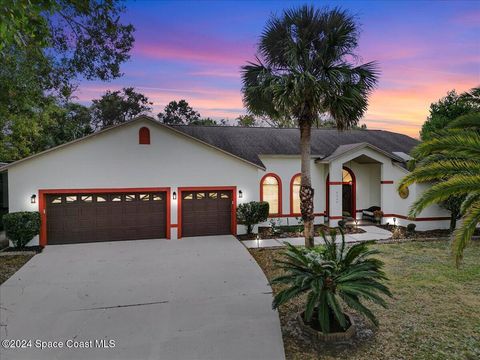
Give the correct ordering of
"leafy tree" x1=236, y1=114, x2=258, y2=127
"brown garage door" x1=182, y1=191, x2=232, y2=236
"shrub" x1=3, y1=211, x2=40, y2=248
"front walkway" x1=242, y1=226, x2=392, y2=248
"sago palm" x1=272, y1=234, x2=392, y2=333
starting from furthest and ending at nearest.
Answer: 1. "leafy tree" x1=236, y1=114, x2=258, y2=127
2. "brown garage door" x1=182, y1=191, x2=232, y2=236
3. "front walkway" x1=242, y1=226, x2=392, y2=248
4. "shrub" x1=3, y1=211, x2=40, y2=248
5. "sago palm" x1=272, y1=234, x2=392, y2=333

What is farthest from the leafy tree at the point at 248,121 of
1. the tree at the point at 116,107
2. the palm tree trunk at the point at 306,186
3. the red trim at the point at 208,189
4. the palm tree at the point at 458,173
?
the palm tree at the point at 458,173

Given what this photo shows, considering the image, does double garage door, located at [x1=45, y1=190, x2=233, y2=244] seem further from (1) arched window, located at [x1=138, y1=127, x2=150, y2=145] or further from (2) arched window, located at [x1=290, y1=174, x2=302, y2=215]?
(2) arched window, located at [x1=290, y1=174, x2=302, y2=215]

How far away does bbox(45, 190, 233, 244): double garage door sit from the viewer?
12.9 metres

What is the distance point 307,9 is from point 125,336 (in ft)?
35.3

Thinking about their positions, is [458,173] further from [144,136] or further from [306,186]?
[144,136]

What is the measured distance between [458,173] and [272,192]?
405 inches

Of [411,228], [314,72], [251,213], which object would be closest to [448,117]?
[411,228]

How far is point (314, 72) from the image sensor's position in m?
10.8

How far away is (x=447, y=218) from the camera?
1542 cm

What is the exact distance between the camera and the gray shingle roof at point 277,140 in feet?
55.1

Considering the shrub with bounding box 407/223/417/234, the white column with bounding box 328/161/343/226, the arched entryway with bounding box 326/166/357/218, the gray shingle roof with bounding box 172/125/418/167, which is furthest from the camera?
the arched entryway with bounding box 326/166/357/218

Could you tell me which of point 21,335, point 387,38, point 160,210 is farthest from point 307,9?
point 21,335

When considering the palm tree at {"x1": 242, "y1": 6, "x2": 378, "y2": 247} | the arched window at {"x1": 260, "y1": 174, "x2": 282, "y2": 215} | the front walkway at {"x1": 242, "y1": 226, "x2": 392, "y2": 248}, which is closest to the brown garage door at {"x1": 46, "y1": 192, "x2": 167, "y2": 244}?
the front walkway at {"x1": 242, "y1": 226, "x2": 392, "y2": 248}

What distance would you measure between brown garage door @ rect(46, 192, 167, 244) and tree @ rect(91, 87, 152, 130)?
2675 centimetres
